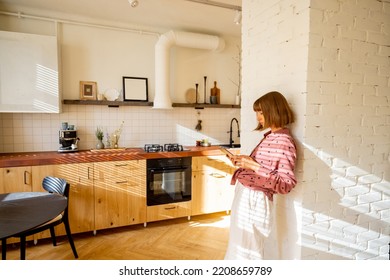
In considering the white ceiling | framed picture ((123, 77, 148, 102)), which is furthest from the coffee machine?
the white ceiling

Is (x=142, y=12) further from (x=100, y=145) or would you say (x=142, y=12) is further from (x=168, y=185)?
A: (x=168, y=185)

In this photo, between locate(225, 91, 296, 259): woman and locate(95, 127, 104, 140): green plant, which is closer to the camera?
locate(225, 91, 296, 259): woman

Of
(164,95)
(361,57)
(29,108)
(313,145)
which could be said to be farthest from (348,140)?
(29,108)

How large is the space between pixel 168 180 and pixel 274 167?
190 cm

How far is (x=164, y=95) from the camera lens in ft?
11.4

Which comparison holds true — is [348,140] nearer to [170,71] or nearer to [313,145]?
[313,145]

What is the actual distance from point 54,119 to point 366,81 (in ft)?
10.7

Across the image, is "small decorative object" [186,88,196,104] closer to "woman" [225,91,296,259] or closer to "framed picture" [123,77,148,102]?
"framed picture" [123,77,148,102]

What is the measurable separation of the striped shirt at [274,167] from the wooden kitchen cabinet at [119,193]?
1697 mm

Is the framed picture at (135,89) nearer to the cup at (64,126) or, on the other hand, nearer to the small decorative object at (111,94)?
the small decorative object at (111,94)

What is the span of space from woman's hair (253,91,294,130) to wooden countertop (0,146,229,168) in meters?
1.78

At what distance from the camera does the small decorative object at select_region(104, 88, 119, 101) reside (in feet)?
11.3
